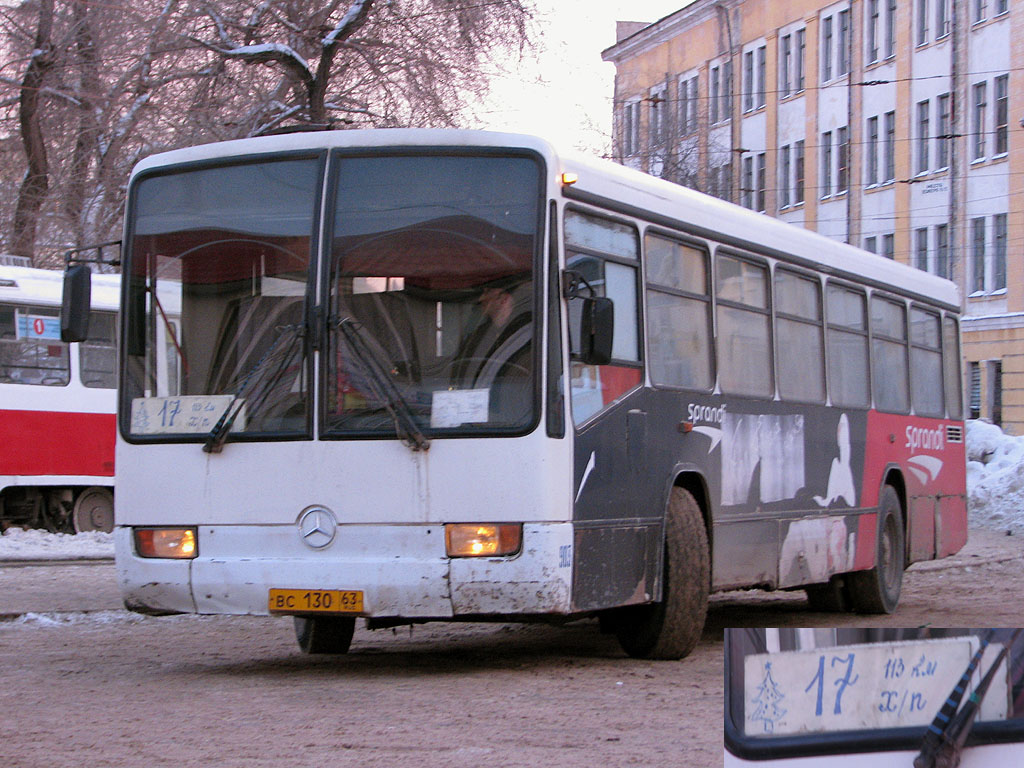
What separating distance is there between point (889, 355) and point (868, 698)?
11613 mm

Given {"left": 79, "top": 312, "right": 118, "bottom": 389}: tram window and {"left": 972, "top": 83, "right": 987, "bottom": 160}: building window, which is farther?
{"left": 972, "top": 83, "right": 987, "bottom": 160}: building window

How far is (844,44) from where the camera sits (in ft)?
160

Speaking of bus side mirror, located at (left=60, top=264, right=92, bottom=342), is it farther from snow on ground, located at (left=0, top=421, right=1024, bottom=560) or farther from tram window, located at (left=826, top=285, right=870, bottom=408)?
snow on ground, located at (left=0, top=421, right=1024, bottom=560)

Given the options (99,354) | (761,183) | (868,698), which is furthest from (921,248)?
Answer: (868,698)

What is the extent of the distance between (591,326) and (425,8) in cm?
1491

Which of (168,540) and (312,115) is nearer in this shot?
(168,540)

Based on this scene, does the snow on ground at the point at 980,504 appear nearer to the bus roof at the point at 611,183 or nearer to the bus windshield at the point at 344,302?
the bus roof at the point at 611,183

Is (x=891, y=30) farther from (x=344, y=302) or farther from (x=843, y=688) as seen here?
(x=843, y=688)

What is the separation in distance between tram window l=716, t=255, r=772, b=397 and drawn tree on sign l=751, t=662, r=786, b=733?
25.9 feet

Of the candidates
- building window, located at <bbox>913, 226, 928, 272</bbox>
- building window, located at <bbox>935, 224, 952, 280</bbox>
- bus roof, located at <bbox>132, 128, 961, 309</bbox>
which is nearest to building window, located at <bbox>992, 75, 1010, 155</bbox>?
building window, located at <bbox>935, 224, 952, 280</bbox>

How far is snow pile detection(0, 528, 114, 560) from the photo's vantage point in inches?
734

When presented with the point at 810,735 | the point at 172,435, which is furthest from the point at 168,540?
the point at 810,735

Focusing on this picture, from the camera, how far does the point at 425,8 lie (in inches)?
894

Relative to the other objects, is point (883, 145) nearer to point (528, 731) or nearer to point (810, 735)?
point (528, 731)
